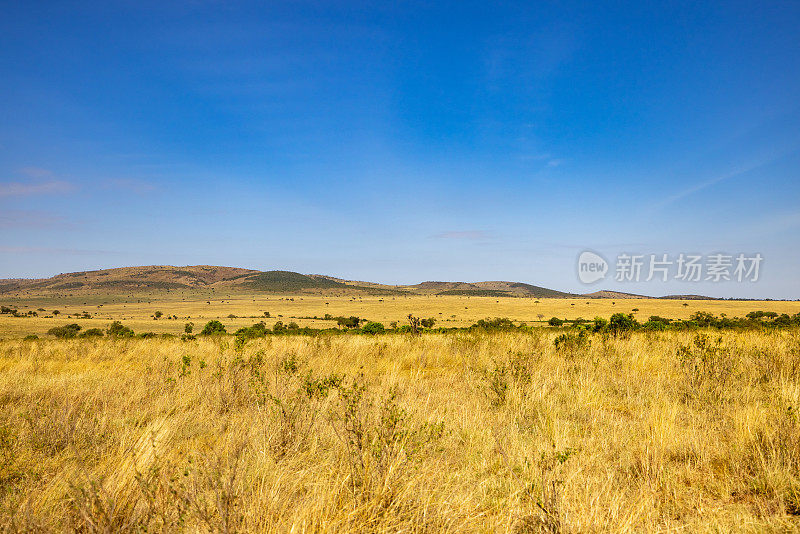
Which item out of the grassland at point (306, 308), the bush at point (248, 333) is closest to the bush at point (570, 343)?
the bush at point (248, 333)

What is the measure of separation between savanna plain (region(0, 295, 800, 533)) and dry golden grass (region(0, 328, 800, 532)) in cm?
2

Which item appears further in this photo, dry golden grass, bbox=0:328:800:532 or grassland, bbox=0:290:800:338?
grassland, bbox=0:290:800:338

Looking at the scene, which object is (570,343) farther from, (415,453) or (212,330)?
(212,330)

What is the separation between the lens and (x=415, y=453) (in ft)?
12.1

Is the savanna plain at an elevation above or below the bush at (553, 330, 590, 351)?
below

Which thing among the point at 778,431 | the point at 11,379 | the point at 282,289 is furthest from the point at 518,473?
the point at 282,289

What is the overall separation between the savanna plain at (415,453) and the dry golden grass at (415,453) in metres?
0.02

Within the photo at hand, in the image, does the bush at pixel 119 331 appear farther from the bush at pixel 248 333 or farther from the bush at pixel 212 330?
the bush at pixel 248 333

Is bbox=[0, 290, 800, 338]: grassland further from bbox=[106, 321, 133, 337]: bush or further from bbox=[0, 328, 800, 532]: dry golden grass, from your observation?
bbox=[0, 328, 800, 532]: dry golden grass

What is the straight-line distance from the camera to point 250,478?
10.3 feet

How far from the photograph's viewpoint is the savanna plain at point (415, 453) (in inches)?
107

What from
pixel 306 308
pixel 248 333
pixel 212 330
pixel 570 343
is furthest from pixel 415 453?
pixel 306 308

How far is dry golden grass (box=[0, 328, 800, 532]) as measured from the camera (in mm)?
2727

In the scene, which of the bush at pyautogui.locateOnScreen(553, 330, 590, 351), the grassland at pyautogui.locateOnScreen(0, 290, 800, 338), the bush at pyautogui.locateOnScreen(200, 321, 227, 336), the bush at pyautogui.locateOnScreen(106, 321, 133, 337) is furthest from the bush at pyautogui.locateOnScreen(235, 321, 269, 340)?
the grassland at pyautogui.locateOnScreen(0, 290, 800, 338)
